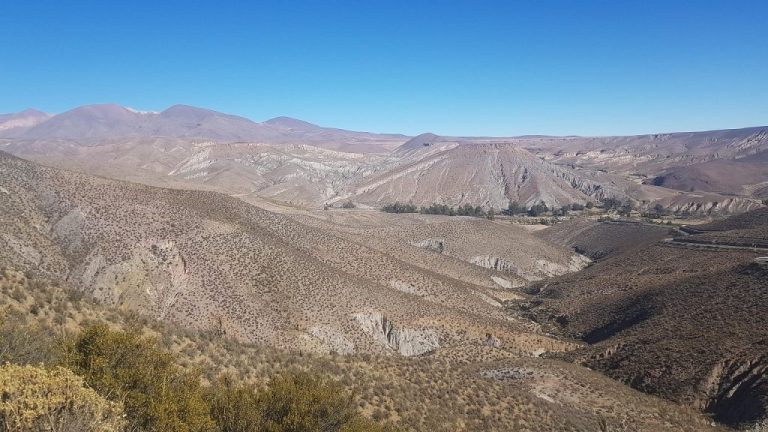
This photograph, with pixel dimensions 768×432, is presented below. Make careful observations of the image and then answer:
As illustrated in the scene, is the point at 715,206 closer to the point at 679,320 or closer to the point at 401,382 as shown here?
the point at 679,320

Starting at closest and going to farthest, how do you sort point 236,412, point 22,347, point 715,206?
point 22,347 → point 236,412 → point 715,206

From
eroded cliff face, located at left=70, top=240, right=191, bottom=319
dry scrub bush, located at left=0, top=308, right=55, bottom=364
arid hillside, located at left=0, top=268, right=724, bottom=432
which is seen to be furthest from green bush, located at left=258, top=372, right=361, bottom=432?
eroded cliff face, located at left=70, top=240, right=191, bottom=319

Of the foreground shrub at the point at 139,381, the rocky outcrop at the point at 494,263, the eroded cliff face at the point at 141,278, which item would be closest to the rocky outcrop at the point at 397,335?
the eroded cliff face at the point at 141,278

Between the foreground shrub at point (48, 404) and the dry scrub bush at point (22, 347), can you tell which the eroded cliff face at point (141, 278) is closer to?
the dry scrub bush at point (22, 347)

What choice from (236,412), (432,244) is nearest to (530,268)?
(432,244)

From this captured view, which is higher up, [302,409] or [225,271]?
[302,409]

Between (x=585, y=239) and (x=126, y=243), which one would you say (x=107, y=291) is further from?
(x=585, y=239)

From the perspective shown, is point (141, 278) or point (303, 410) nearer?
point (303, 410)
